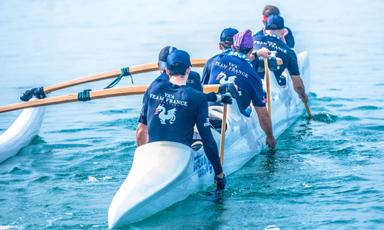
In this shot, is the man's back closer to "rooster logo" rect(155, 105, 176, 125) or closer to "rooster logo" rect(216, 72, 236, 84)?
"rooster logo" rect(155, 105, 176, 125)

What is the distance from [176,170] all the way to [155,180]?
15.8 inches

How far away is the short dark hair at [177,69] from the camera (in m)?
11.2

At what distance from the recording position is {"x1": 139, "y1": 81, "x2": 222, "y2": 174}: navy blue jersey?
1120 cm

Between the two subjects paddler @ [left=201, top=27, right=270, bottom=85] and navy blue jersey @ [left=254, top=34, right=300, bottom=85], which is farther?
navy blue jersey @ [left=254, top=34, right=300, bottom=85]

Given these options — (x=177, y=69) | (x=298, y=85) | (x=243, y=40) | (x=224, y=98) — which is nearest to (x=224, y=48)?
Result: (x=243, y=40)

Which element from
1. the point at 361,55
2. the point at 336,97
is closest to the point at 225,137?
the point at 336,97

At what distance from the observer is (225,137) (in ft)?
42.6

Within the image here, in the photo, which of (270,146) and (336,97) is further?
(336,97)

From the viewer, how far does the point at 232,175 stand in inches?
517

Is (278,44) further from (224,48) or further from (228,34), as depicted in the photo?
(228,34)

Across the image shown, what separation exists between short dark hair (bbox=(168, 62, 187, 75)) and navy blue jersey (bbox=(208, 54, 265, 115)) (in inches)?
Answer: 84.5

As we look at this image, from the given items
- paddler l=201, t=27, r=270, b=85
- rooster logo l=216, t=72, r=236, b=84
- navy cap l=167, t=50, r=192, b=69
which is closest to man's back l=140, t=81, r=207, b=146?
navy cap l=167, t=50, r=192, b=69

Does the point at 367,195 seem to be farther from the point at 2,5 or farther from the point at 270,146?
the point at 2,5

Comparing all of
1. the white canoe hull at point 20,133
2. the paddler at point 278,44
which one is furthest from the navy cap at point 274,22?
the white canoe hull at point 20,133
